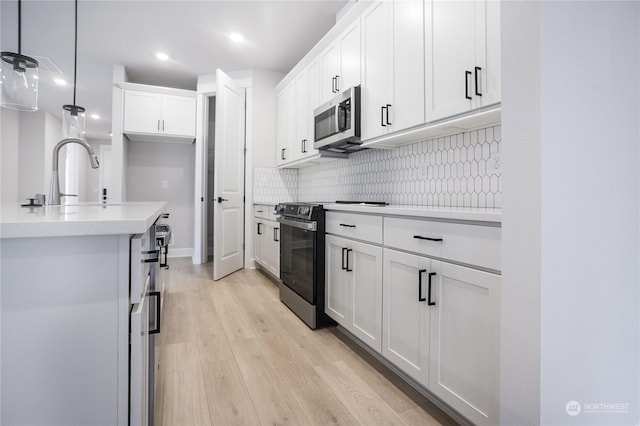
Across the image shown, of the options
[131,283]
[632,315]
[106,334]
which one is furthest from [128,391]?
[632,315]

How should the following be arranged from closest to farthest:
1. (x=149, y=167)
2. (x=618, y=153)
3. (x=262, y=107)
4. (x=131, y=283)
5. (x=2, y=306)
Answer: (x=2, y=306) → (x=131, y=283) → (x=618, y=153) → (x=262, y=107) → (x=149, y=167)

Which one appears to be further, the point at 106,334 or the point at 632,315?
the point at 632,315

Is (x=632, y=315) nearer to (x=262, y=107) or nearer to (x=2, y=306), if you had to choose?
(x=2, y=306)

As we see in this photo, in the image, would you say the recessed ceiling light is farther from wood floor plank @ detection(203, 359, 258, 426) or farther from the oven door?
wood floor plank @ detection(203, 359, 258, 426)

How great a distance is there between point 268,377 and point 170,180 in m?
4.38

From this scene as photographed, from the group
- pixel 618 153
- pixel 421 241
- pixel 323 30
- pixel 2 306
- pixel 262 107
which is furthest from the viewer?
pixel 262 107

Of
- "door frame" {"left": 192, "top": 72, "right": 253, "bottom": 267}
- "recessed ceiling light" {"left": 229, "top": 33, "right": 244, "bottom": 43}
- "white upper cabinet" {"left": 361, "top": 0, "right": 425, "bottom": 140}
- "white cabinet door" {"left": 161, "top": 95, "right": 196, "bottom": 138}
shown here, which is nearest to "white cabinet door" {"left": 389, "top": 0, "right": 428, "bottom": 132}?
"white upper cabinet" {"left": 361, "top": 0, "right": 425, "bottom": 140}

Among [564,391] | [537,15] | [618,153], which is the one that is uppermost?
[537,15]

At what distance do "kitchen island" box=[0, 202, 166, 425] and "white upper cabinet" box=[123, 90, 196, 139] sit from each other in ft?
13.6

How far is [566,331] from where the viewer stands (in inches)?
32.1

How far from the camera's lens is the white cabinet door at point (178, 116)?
444 centimetres

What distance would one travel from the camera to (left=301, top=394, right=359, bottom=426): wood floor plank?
1.33 metres

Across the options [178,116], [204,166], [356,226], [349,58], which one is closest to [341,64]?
[349,58]

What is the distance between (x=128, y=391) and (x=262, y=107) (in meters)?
3.93
